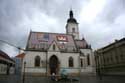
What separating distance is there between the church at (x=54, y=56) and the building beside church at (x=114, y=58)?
247 inches

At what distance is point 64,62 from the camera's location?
41312mm

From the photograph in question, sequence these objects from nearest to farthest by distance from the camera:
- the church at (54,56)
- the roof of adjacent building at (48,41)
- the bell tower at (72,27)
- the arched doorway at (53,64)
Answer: the church at (54,56), the arched doorway at (53,64), the roof of adjacent building at (48,41), the bell tower at (72,27)

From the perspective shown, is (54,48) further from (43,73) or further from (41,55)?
(43,73)

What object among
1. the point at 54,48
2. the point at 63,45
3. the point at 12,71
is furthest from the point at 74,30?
the point at 12,71

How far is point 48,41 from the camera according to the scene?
43500mm

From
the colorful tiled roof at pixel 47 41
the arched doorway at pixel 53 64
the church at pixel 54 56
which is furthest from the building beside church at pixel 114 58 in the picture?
the arched doorway at pixel 53 64

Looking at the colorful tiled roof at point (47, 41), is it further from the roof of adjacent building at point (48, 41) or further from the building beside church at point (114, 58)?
the building beside church at point (114, 58)

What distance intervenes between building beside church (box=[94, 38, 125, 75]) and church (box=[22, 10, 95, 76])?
20.6 ft

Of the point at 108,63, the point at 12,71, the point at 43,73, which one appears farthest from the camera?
the point at 12,71

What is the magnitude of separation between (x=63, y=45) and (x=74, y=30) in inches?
678

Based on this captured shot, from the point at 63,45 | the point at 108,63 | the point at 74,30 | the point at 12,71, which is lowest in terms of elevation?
the point at 12,71

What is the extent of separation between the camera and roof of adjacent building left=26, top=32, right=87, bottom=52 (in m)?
40.9

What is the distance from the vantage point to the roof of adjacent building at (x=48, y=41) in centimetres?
4091

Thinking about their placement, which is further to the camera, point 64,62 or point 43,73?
point 64,62
